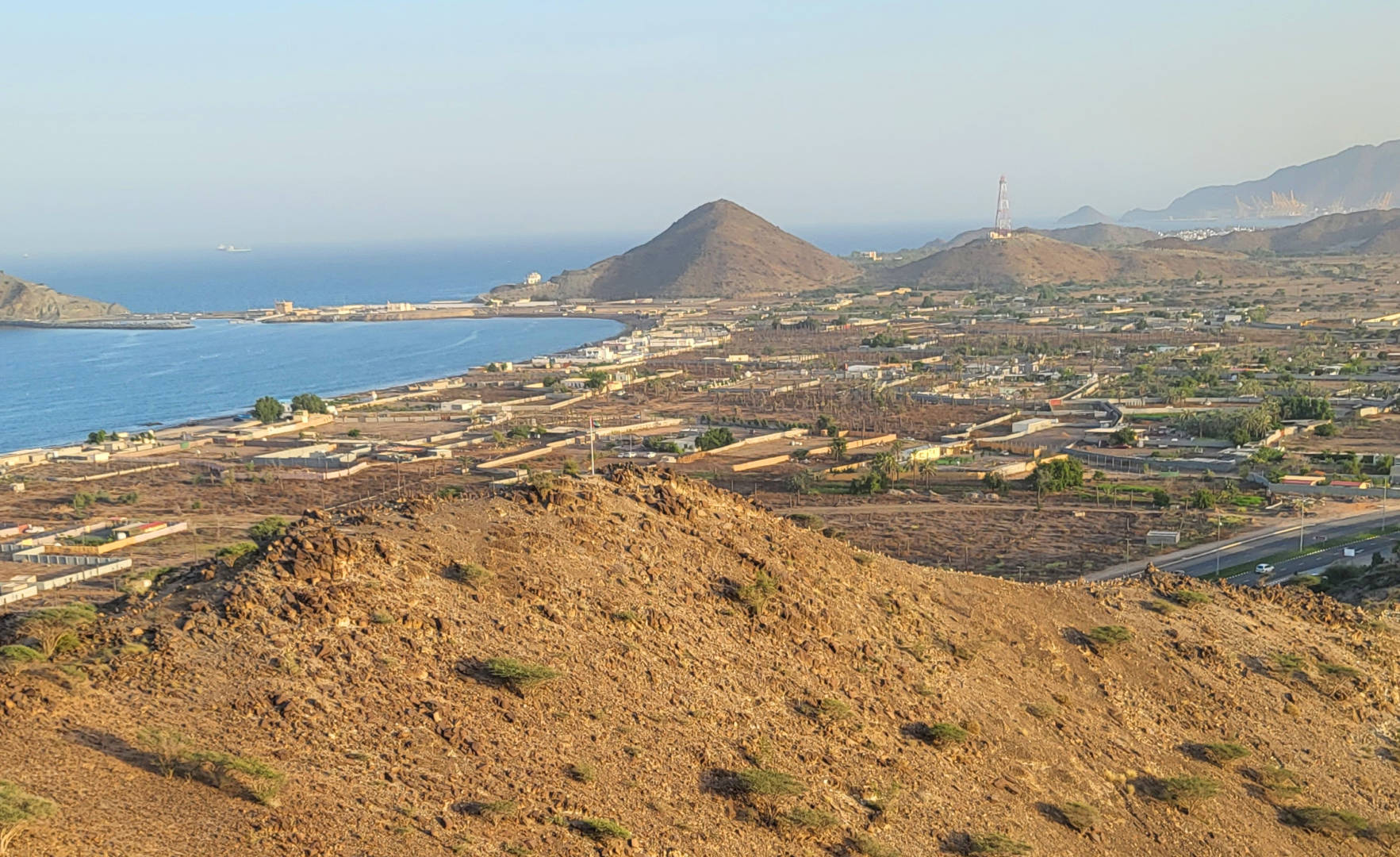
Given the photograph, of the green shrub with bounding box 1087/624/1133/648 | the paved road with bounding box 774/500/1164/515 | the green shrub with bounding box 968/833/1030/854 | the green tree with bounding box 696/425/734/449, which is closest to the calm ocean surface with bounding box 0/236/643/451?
the green tree with bounding box 696/425/734/449

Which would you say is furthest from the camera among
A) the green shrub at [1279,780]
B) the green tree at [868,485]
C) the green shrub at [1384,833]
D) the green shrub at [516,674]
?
the green tree at [868,485]

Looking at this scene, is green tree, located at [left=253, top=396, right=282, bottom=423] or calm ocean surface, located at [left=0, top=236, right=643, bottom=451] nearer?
green tree, located at [left=253, top=396, right=282, bottom=423]

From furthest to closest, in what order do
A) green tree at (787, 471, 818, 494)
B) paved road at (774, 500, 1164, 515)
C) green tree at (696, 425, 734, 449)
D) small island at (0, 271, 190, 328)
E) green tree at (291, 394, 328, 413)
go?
small island at (0, 271, 190, 328), green tree at (291, 394, 328, 413), green tree at (696, 425, 734, 449), green tree at (787, 471, 818, 494), paved road at (774, 500, 1164, 515)

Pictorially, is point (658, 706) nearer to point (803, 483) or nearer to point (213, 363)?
point (803, 483)

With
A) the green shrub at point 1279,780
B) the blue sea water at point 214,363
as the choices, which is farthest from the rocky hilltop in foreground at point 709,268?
the green shrub at point 1279,780

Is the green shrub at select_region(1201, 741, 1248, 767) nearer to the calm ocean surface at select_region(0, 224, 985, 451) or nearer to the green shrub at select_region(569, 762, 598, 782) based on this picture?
the green shrub at select_region(569, 762, 598, 782)

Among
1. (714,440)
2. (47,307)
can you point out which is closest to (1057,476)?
(714,440)

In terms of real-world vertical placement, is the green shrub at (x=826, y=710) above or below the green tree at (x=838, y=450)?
Answer: above

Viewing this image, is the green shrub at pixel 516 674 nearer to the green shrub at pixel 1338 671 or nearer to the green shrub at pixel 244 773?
the green shrub at pixel 244 773
